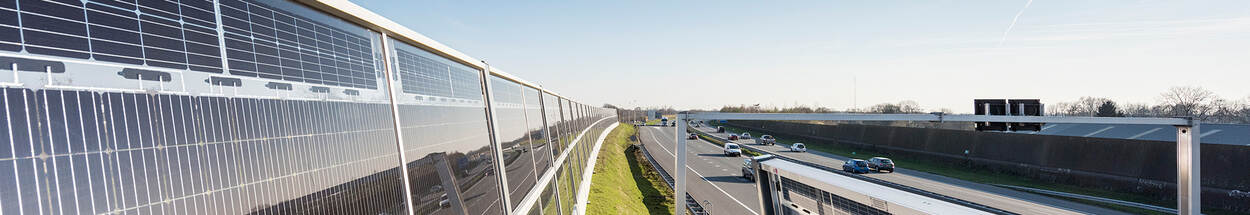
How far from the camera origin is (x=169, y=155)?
155cm

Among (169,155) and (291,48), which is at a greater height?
(291,48)

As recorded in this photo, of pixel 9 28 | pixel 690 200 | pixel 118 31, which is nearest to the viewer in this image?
pixel 9 28

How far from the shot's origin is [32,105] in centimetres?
126

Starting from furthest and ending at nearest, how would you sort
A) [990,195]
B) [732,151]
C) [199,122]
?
[732,151] → [990,195] → [199,122]

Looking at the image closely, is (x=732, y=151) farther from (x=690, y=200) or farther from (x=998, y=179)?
(x=690, y=200)

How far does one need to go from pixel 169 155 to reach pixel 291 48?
76 cm

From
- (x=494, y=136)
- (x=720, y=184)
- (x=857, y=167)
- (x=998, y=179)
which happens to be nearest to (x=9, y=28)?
(x=494, y=136)

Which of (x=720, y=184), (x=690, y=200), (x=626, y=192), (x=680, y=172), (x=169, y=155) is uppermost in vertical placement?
(x=169, y=155)

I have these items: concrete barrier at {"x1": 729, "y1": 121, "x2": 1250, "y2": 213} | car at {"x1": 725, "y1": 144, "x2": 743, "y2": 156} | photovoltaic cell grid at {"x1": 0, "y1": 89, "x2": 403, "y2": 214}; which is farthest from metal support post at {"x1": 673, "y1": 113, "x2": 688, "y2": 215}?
car at {"x1": 725, "y1": 144, "x2": 743, "y2": 156}

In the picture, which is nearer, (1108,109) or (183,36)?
(183,36)

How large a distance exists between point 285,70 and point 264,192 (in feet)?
1.80

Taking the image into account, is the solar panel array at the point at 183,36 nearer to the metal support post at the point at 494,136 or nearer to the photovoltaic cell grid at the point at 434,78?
the photovoltaic cell grid at the point at 434,78

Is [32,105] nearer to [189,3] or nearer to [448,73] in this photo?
[189,3]

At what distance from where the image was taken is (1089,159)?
24.5m
